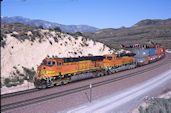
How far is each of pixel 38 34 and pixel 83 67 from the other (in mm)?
13634

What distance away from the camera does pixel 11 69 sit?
24312 mm

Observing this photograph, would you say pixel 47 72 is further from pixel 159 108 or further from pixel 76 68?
pixel 159 108

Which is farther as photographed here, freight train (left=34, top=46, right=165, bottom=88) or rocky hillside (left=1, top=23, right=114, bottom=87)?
rocky hillside (left=1, top=23, right=114, bottom=87)

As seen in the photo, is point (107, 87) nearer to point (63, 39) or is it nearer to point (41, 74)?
point (41, 74)

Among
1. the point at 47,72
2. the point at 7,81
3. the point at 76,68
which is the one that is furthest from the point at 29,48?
the point at 47,72

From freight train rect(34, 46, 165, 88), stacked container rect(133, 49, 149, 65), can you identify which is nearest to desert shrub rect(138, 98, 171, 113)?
freight train rect(34, 46, 165, 88)

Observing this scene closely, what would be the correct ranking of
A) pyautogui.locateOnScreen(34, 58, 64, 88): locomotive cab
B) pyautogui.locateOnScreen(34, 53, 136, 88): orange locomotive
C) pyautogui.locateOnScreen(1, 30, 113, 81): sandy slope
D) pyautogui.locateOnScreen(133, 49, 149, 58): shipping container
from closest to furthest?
pyautogui.locateOnScreen(34, 58, 64, 88): locomotive cab < pyautogui.locateOnScreen(34, 53, 136, 88): orange locomotive < pyautogui.locateOnScreen(1, 30, 113, 81): sandy slope < pyautogui.locateOnScreen(133, 49, 149, 58): shipping container

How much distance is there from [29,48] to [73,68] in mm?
10517

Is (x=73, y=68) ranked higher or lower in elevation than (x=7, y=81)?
higher

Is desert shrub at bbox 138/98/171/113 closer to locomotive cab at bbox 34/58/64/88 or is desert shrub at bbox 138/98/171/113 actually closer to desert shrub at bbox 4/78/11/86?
locomotive cab at bbox 34/58/64/88

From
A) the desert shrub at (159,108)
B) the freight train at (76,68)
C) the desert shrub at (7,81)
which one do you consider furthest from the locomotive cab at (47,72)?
the desert shrub at (159,108)

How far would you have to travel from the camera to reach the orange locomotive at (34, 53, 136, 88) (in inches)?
772

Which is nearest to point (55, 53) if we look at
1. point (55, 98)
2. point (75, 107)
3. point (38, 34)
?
point (38, 34)

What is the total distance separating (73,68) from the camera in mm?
22969
